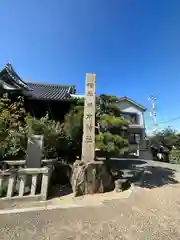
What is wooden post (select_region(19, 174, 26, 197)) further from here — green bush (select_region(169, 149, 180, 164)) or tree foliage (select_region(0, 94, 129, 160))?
green bush (select_region(169, 149, 180, 164))

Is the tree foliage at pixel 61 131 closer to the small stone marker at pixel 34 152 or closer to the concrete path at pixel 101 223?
the small stone marker at pixel 34 152

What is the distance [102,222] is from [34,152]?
3.29m

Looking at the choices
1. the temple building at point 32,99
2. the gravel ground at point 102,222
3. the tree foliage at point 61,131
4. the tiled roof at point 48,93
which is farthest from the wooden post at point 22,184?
the tiled roof at point 48,93

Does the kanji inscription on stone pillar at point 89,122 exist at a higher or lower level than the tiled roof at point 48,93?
lower

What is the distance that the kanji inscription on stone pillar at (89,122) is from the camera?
5.86 meters

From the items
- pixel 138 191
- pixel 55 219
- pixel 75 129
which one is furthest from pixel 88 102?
pixel 55 219

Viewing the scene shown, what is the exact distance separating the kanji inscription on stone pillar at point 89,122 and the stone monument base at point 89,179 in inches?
18.7

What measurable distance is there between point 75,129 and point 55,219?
181 inches

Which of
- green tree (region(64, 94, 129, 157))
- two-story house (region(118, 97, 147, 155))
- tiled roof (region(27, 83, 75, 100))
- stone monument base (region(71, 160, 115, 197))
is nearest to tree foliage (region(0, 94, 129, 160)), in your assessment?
green tree (region(64, 94, 129, 157))

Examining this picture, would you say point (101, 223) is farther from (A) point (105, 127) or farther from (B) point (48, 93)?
(B) point (48, 93)

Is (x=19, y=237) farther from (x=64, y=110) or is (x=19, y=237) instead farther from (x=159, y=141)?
(x=159, y=141)

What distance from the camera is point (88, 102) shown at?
250 inches

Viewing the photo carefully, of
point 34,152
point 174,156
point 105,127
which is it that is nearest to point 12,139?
point 34,152

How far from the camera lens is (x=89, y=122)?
6121 millimetres
